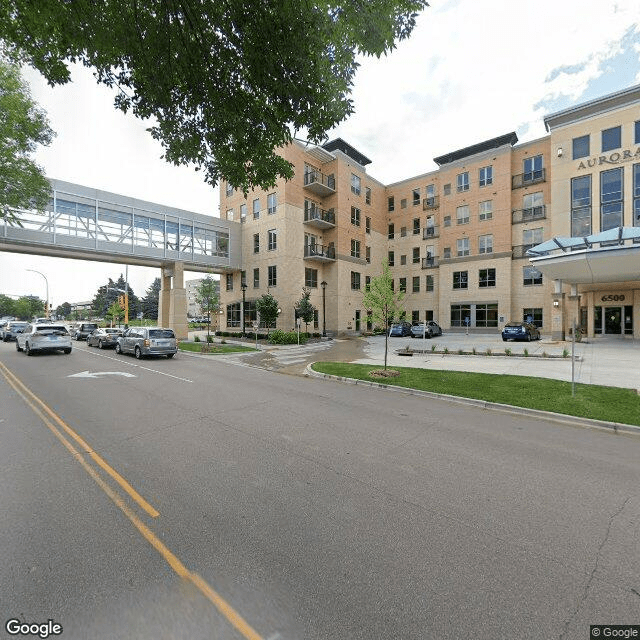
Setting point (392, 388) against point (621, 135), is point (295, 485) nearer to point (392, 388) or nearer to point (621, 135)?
point (392, 388)

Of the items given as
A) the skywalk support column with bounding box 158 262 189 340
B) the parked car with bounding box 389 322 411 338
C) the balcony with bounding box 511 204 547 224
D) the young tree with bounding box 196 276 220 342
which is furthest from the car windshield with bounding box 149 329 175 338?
the balcony with bounding box 511 204 547 224

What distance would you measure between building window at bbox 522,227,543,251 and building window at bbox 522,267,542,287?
2.16m

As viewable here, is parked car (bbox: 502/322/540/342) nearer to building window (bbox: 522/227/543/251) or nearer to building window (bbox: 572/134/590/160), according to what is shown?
building window (bbox: 522/227/543/251)

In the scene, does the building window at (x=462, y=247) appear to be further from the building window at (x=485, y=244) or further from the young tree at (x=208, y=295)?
the young tree at (x=208, y=295)

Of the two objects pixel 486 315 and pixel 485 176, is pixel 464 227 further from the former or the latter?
pixel 486 315

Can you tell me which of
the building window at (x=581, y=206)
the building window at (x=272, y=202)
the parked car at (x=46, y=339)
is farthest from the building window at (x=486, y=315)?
the parked car at (x=46, y=339)

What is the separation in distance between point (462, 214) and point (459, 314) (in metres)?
11.4

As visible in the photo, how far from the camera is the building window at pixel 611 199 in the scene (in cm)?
2762

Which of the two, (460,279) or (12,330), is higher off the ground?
(460,279)

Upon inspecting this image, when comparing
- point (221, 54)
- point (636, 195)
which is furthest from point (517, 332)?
point (221, 54)

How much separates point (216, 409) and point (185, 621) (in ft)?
19.7

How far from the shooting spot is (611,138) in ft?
92.2

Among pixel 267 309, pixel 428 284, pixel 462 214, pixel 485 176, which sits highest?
pixel 485 176

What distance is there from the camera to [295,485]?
4.43 metres
